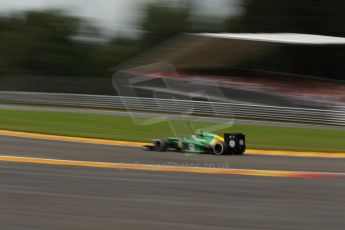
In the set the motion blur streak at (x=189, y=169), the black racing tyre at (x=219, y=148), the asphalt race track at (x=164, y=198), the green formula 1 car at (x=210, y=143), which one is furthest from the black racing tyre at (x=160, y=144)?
the motion blur streak at (x=189, y=169)

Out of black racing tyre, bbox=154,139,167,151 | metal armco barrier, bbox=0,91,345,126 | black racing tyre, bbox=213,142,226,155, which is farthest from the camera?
metal armco barrier, bbox=0,91,345,126

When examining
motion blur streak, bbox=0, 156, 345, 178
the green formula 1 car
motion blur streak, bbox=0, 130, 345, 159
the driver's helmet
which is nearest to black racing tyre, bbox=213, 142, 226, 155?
the green formula 1 car

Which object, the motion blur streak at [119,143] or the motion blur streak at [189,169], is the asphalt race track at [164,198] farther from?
the motion blur streak at [119,143]

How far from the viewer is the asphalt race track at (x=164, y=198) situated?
592 cm

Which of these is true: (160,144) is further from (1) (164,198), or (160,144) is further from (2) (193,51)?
(2) (193,51)

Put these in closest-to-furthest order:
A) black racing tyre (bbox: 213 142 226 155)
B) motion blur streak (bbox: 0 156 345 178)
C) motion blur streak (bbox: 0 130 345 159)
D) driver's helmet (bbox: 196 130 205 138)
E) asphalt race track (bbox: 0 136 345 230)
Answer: asphalt race track (bbox: 0 136 345 230) < motion blur streak (bbox: 0 156 345 178) < black racing tyre (bbox: 213 142 226 155) < driver's helmet (bbox: 196 130 205 138) < motion blur streak (bbox: 0 130 345 159)

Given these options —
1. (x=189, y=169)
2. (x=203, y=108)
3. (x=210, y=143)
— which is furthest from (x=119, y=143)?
(x=203, y=108)

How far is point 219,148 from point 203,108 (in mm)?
11971

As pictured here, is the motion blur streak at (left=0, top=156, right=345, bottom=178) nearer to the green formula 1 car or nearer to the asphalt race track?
the asphalt race track

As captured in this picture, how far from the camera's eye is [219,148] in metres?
11.5

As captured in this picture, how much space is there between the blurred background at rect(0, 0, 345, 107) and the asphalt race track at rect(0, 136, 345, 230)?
6.30 m

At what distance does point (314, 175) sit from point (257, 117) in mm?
14021

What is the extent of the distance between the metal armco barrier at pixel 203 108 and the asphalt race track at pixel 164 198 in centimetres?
840

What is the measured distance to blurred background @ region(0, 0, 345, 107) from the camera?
26.4 m
